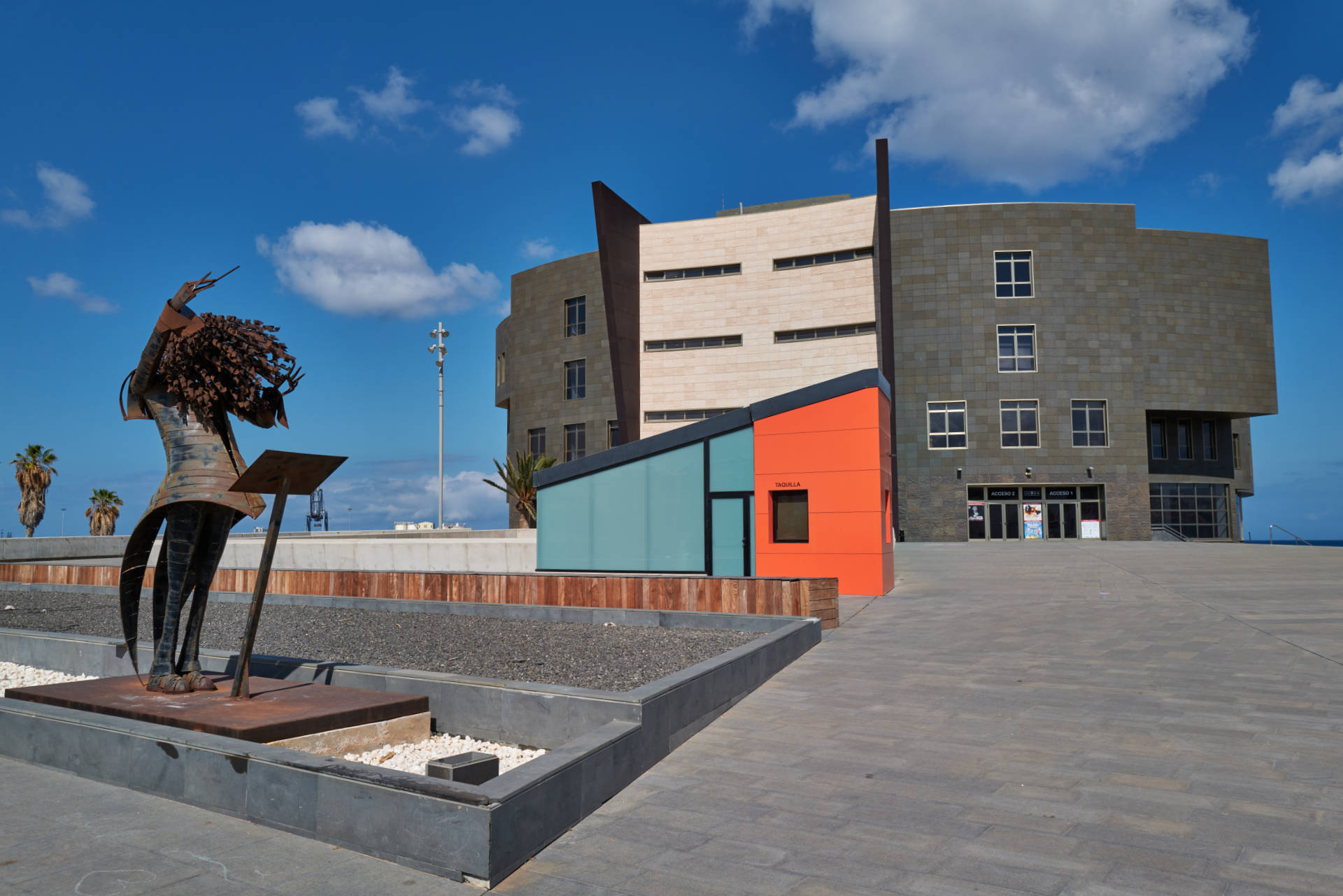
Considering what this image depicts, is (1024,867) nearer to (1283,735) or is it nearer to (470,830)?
(470,830)

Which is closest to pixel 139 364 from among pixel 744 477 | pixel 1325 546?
pixel 744 477

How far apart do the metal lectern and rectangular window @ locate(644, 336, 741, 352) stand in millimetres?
37793

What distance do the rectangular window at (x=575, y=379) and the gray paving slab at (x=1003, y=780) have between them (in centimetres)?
4228

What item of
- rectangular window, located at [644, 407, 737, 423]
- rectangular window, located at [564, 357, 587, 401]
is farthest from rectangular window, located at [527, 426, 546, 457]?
rectangular window, located at [644, 407, 737, 423]

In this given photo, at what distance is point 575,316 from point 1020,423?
26540 mm

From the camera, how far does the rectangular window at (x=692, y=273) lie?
43562 mm

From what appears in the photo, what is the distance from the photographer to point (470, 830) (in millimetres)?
3865

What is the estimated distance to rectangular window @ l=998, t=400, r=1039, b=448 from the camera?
43375mm

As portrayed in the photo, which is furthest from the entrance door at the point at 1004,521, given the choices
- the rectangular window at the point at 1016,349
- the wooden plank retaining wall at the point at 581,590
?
the wooden plank retaining wall at the point at 581,590

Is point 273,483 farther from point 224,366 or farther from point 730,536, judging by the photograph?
point 730,536

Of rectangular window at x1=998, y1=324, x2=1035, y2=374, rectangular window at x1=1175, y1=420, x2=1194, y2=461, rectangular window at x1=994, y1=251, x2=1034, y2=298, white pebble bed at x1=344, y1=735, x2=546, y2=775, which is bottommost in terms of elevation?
white pebble bed at x1=344, y1=735, x2=546, y2=775

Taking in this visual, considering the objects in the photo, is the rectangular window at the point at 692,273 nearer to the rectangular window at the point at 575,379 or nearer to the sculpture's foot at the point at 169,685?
the rectangular window at the point at 575,379

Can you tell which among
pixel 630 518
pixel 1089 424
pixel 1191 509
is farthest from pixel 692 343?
pixel 1191 509

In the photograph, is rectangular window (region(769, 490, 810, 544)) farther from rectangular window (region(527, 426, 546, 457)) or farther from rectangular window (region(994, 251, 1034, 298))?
rectangular window (region(527, 426, 546, 457))
